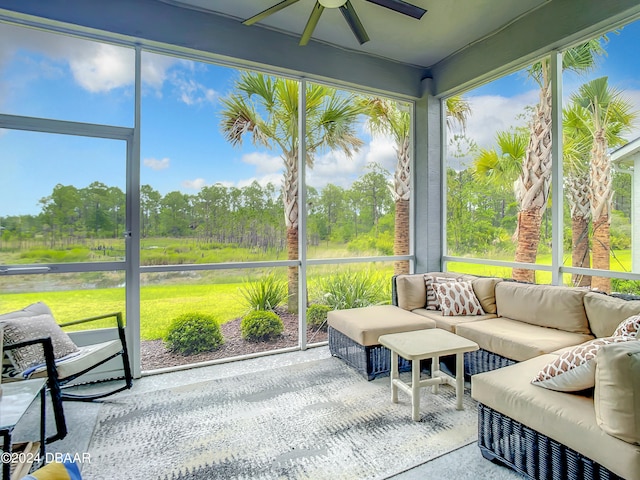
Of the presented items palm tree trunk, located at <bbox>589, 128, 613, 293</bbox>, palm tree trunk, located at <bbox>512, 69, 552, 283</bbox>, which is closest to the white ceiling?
palm tree trunk, located at <bbox>512, 69, 552, 283</bbox>

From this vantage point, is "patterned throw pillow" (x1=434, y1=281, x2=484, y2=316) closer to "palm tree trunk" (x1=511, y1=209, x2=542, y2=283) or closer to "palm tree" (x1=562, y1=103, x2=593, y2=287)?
"palm tree trunk" (x1=511, y1=209, x2=542, y2=283)

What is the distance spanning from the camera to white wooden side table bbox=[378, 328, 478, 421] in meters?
2.33

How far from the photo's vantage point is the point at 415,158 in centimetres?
457

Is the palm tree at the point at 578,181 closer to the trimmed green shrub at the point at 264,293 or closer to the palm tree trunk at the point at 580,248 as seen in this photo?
the palm tree trunk at the point at 580,248

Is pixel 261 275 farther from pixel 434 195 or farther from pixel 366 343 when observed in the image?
pixel 434 195

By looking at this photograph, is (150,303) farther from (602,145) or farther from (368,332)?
(602,145)

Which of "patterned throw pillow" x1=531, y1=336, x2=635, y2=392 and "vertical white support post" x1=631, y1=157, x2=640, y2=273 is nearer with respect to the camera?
"patterned throw pillow" x1=531, y1=336, x2=635, y2=392

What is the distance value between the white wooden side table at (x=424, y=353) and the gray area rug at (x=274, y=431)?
13cm

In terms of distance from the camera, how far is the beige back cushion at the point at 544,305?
268 cm

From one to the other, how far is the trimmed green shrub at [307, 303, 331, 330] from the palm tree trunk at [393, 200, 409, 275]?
44.4 inches

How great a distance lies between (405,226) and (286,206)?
1706 millimetres

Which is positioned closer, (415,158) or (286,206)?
(286,206)

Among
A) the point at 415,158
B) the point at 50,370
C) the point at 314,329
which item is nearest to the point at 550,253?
the point at 415,158

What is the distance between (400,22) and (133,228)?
324 cm
